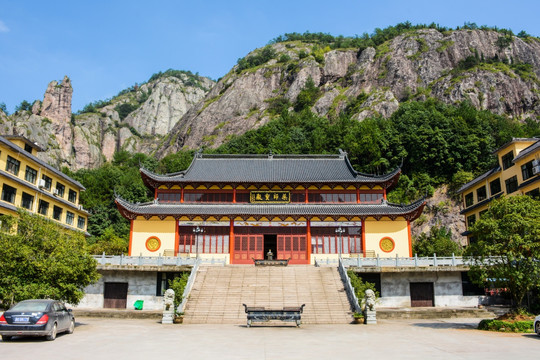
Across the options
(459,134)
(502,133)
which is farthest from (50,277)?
(502,133)

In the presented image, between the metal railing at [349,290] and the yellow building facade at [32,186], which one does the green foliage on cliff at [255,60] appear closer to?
the yellow building facade at [32,186]

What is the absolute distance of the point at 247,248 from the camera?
36.8 m

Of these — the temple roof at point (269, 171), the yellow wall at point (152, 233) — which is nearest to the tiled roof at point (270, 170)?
the temple roof at point (269, 171)

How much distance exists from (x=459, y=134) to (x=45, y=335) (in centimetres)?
6601

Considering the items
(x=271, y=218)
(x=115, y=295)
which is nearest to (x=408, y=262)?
(x=271, y=218)

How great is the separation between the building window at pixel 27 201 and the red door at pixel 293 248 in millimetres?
23475

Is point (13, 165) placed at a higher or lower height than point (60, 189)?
higher

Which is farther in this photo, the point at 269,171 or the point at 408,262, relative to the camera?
the point at 269,171

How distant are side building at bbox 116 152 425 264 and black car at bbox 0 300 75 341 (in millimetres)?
20598

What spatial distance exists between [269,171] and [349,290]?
763 inches

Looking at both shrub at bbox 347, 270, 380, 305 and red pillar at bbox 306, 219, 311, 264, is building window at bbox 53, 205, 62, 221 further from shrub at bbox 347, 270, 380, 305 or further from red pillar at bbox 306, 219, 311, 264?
shrub at bbox 347, 270, 380, 305

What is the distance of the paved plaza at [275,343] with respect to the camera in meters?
12.3

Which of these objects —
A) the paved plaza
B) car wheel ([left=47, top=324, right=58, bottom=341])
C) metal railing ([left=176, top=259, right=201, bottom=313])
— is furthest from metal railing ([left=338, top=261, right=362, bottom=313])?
car wheel ([left=47, top=324, right=58, bottom=341])

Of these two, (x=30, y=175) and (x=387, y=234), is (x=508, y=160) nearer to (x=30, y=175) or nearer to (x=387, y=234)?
(x=387, y=234)
